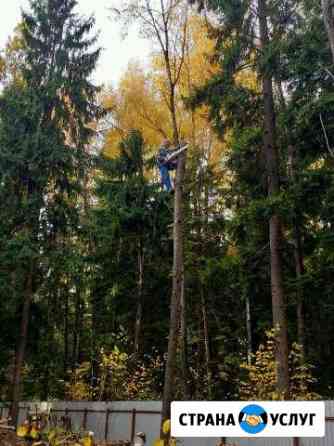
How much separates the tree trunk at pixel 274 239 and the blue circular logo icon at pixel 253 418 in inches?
272

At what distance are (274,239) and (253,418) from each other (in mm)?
8735

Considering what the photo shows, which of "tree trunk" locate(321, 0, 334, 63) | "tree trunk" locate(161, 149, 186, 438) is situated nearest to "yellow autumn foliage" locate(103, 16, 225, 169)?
"tree trunk" locate(161, 149, 186, 438)

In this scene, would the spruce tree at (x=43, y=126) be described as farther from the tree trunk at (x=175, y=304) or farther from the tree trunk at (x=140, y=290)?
the tree trunk at (x=175, y=304)

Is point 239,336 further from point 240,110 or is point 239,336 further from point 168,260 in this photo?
point 240,110

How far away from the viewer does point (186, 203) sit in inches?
777

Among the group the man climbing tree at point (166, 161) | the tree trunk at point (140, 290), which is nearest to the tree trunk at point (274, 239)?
the man climbing tree at point (166, 161)

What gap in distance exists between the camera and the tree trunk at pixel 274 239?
11672mm

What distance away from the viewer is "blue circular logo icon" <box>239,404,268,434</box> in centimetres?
438

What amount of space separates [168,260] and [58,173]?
5651 mm

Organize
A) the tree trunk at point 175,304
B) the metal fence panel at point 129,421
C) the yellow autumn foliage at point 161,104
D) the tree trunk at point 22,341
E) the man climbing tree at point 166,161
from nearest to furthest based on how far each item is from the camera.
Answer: the metal fence panel at point 129,421
the tree trunk at point 175,304
the man climbing tree at point 166,161
the tree trunk at point 22,341
the yellow autumn foliage at point 161,104

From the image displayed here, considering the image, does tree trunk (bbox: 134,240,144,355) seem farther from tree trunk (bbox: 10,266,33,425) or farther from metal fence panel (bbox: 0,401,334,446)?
tree trunk (bbox: 10,266,33,425)

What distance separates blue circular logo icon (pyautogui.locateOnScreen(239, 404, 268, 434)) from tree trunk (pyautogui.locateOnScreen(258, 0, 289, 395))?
22.7ft

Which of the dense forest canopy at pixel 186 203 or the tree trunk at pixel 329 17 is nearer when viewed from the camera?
the tree trunk at pixel 329 17

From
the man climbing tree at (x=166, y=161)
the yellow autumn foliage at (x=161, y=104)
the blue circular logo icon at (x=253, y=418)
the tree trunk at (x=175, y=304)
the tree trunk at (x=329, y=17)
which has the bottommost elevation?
the blue circular logo icon at (x=253, y=418)
